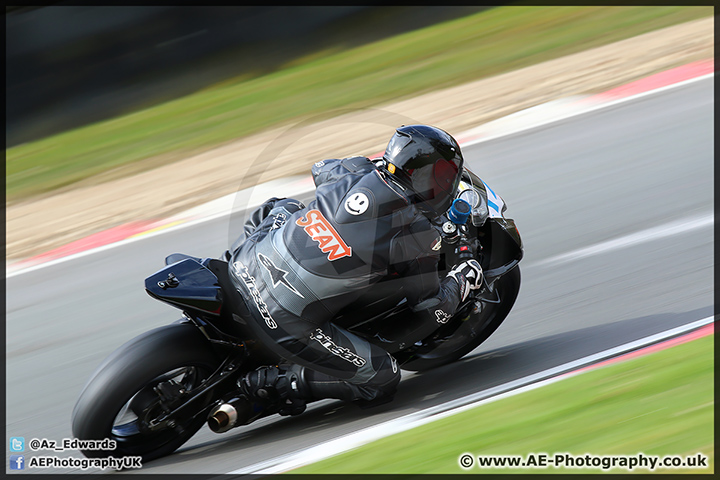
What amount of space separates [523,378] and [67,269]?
436 cm

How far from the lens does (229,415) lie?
13.3ft

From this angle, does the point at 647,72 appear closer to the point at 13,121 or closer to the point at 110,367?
the point at 110,367

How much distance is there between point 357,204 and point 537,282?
2383mm

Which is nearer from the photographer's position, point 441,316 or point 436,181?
point 436,181

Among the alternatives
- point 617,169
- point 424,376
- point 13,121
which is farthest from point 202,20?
point 424,376

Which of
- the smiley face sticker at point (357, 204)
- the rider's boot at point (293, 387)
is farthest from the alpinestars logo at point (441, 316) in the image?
the smiley face sticker at point (357, 204)

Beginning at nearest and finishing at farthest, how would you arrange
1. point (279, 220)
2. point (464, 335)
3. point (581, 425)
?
point (581, 425) → point (279, 220) → point (464, 335)

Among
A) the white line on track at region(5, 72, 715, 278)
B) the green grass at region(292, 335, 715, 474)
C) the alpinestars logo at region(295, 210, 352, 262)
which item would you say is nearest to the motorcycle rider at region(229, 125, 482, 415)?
the alpinestars logo at region(295, 210, 352, 262)

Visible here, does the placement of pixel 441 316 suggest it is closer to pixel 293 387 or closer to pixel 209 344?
pixel 293 387

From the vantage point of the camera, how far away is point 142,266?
6805mm

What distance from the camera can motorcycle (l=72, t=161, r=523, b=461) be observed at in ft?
12.5

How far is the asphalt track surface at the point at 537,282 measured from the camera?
4.52 meters

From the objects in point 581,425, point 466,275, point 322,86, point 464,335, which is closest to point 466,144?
point 322,86

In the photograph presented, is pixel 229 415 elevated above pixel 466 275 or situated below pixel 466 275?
below
